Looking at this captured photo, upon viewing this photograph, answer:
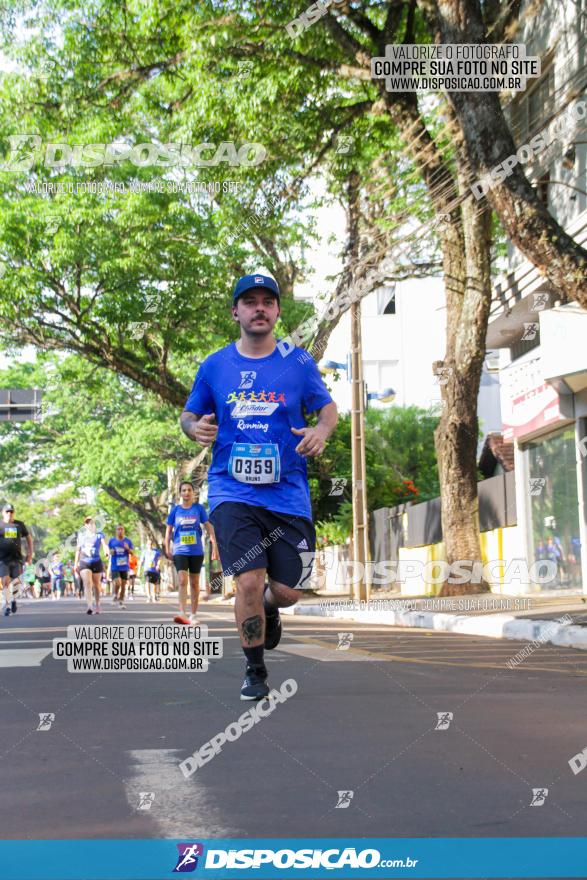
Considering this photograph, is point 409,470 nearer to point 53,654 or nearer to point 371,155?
point 371,155

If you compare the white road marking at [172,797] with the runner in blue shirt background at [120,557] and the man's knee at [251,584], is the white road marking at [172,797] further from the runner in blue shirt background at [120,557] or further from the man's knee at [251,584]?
the runner in blue shirt background at [120,557]

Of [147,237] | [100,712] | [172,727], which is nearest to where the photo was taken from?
[172,727]

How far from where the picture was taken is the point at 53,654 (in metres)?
10.2

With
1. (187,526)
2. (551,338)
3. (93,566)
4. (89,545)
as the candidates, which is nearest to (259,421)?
(187,526)

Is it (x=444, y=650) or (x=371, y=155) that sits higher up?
(x=371, y=155)

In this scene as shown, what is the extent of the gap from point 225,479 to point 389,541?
2823 cm

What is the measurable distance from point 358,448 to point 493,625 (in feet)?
29.1

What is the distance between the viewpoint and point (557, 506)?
70.3 ft

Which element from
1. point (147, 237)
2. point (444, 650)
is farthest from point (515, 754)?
point (147, 237)

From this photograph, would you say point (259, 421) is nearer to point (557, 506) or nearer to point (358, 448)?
point (358, 448)

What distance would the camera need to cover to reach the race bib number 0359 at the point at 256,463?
6.02 m

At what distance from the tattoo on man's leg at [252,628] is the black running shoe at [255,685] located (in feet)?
0.54

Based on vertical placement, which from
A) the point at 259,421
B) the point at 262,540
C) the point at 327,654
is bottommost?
the point at 327,654

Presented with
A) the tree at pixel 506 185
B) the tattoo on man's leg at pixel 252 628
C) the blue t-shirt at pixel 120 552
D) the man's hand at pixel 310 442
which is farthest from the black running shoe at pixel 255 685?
the blue t-shirt at pixel 120 552
